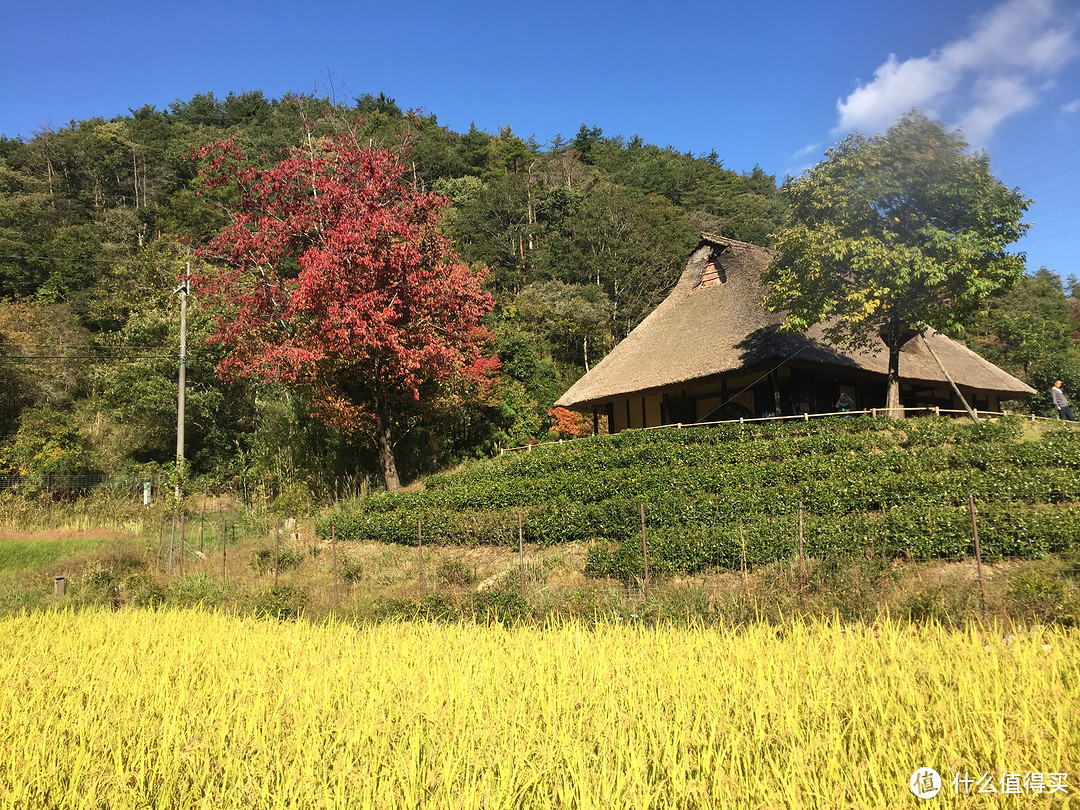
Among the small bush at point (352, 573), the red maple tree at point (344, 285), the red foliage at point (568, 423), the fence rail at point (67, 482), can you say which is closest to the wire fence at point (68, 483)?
the fence rail at point (67, 482)

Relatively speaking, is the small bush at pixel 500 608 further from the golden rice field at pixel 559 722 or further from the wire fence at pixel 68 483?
the wire fence at pixel 68 483

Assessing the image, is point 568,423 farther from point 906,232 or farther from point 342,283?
point 906,232

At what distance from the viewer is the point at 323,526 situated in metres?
17.1

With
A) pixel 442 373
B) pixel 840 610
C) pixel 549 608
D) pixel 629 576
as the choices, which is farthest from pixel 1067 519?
pixel 442 373

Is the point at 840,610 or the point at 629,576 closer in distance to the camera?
the point at 840,610

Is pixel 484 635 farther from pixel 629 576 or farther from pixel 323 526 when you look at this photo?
pixel 323 526

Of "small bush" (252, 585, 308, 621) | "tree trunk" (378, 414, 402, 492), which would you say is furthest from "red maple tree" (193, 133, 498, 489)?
"small bush" (252, 585, 308, 621)

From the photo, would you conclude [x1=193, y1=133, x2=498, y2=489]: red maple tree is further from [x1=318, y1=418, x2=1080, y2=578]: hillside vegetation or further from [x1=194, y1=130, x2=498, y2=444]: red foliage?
[x1=318, y1=418, x2=1080, y2=578]: hillside vegetation

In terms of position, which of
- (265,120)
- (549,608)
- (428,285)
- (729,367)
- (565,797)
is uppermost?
(265,120)

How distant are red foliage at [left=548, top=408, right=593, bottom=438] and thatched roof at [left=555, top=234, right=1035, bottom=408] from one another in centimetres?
381

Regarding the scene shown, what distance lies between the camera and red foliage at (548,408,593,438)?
2888 cm

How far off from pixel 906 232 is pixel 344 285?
48.1 feet

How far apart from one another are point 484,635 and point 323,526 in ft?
38.9

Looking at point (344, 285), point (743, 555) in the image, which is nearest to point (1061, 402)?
point (743, 555)
